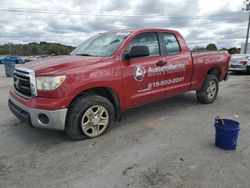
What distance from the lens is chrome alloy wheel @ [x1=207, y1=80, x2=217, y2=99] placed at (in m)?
6.43

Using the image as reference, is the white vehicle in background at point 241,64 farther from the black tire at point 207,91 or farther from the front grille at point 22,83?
the front grille at point 22,83

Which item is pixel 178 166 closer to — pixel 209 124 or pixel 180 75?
pixel 209 124

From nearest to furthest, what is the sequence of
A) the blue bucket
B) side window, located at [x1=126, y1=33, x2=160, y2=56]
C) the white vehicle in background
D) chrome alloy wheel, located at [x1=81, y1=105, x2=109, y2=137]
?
the blue bucket, chrome alloy wheel, located at [x1=81, y1=105, x2=109, y2=137], side window, located at [x1=126, y1=33, x2=160, y2=56], the white vehicle in background

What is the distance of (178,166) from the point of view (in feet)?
10.4

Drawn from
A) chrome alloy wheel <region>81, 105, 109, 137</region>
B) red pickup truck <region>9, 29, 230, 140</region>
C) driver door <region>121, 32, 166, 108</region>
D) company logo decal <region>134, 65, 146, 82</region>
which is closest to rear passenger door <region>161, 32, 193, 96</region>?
red pickup truck <region>9, 29, 230, 140</region>

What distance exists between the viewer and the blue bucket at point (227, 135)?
354 centimetres

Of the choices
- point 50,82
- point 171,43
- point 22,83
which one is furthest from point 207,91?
point 22,83

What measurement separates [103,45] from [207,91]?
3182 mm

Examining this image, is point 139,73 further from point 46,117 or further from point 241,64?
Answer: point 241,64

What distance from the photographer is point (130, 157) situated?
3436 mm

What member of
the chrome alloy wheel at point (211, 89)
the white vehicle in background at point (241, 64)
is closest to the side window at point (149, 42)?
the chrome alloy wheel at point (211, 89)

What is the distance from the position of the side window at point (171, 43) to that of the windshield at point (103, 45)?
1.00m

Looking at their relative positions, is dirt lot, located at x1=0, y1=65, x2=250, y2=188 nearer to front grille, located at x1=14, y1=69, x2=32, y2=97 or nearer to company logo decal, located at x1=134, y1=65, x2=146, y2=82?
front grille, located at x1=14, y1=69, x2=32, y2=97

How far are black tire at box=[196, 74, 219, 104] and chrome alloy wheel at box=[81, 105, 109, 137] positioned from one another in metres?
3.14
